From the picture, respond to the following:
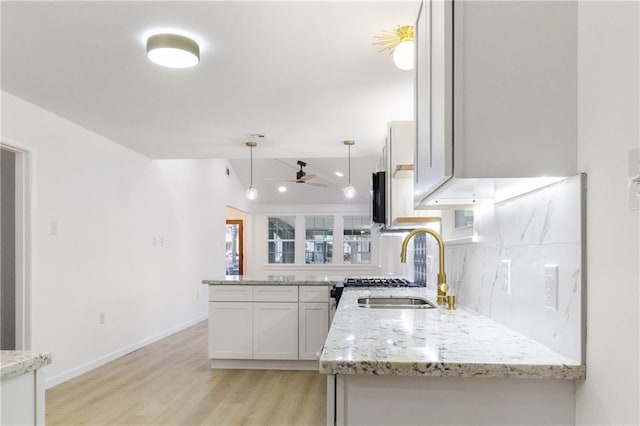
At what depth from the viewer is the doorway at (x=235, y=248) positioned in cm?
1042

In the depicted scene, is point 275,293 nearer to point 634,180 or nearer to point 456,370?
point 456,370

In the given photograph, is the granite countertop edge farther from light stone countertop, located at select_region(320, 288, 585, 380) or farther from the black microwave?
the black microwave

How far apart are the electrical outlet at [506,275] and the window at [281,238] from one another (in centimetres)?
891

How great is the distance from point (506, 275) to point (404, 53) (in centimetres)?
120

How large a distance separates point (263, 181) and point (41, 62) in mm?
6622

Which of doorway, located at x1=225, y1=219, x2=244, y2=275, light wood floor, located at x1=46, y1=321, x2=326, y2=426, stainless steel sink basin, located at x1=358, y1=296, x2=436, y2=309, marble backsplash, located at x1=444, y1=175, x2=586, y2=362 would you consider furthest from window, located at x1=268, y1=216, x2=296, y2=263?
marble backsplash, located at x1=444, y1=175, x2=586, y2=362

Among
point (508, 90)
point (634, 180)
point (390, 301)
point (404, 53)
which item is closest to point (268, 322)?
point (390, 301)

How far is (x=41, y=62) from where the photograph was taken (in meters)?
2.62

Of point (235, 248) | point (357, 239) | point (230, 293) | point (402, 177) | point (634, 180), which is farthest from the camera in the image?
point (235, 248)

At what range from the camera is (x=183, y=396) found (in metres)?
3.37

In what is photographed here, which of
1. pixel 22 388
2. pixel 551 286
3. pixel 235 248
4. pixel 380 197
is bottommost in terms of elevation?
pixel 235 248

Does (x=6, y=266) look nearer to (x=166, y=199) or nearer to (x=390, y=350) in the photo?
(x=166, y=199)

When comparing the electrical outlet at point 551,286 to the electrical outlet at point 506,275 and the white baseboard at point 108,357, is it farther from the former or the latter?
the white baseboard at point 108,357

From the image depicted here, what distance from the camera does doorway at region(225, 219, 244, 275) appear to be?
10.4 m
